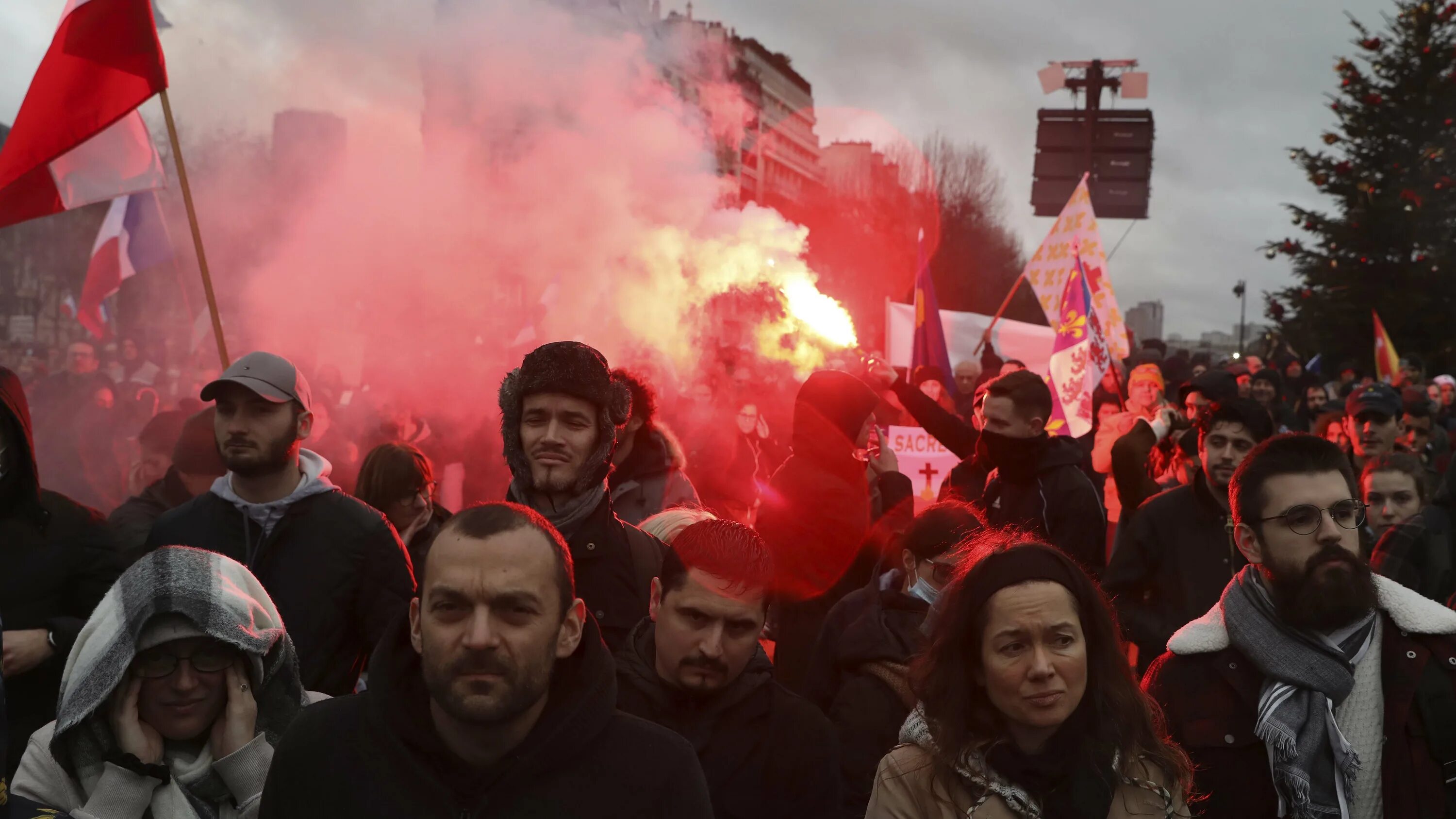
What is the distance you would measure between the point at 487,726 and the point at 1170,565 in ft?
9.98

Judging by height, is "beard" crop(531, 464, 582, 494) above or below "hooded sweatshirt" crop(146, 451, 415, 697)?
above

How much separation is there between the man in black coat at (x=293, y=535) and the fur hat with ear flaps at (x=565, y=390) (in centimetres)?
52

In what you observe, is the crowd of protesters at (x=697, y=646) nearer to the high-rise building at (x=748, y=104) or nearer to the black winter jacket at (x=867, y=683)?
the black winter jacket at (x=867, y=683)

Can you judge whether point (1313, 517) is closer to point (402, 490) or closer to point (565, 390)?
point (565, 390)

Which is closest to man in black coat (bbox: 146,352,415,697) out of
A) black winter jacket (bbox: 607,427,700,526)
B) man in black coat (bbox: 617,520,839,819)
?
man in black coat (bbox: 617,520,839,819)

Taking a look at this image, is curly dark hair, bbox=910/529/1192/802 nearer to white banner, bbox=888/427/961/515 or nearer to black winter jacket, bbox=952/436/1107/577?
black winter jacket, bbox=952/436/1107/577

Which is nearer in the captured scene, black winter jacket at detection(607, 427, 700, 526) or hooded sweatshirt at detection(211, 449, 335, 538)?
hooded sweatshirt at detection(211, 449, 335, 538)

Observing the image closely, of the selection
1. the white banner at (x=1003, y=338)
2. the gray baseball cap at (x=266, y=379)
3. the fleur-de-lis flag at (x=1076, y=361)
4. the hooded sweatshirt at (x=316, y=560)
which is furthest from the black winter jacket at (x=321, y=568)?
the white banner at (x=1003, y=338)

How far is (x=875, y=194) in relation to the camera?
46000 millimetres

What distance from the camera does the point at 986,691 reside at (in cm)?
260

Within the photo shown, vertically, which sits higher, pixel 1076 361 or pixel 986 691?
pixel 1076 361

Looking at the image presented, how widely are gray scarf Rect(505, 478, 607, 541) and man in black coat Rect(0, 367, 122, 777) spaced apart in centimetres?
130

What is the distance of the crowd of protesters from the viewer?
7.21 ft

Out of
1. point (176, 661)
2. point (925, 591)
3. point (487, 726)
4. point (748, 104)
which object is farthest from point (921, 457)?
point (748, 104)
